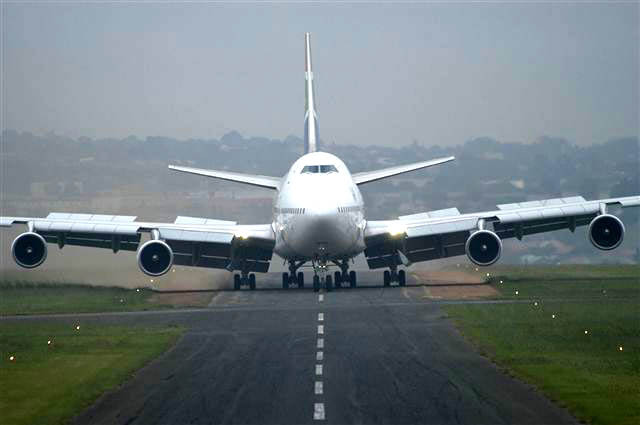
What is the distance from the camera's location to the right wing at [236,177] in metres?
48.7

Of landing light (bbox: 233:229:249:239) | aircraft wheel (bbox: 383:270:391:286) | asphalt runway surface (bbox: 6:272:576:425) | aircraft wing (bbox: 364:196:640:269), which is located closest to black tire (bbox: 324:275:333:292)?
aircraft wing (bbox: 364:196:640:269)

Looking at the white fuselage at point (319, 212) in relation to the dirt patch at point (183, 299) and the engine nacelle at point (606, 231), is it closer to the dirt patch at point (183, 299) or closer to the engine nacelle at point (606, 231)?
the dirt patch at point (183, 299)

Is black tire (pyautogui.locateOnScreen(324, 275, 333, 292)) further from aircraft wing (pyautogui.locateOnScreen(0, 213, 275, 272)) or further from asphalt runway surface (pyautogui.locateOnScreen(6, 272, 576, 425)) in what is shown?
asphalt runway surface (pyautogui.locateOnScreen(6, 272, 576, 425))

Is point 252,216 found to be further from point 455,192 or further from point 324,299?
point 324,299

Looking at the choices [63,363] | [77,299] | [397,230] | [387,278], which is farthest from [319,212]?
[63,363]

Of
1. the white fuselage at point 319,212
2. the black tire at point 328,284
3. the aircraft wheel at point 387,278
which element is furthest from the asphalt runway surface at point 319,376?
the aircraft wheel at point 387,278

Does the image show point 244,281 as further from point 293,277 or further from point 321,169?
point 321,169

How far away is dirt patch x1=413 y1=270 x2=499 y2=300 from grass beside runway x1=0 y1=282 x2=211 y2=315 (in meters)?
8.46

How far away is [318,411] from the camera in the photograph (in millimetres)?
20297

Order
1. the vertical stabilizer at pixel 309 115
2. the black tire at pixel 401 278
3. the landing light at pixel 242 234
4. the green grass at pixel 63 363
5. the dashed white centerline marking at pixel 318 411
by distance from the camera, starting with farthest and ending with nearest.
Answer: the vertical stabilizer at pixel 309 115 → the black tire at pixel 401 278 → the landing light at pixel 242 234 → the green grass at pixel 63 363 → the dashed white centerline marking at pixel 318 411

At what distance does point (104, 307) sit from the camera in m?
41.8

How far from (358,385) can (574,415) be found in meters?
4.54

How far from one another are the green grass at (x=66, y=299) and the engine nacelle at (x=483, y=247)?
12.1 metres

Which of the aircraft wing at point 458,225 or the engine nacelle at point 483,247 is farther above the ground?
the aircraft wing at point 458,225
